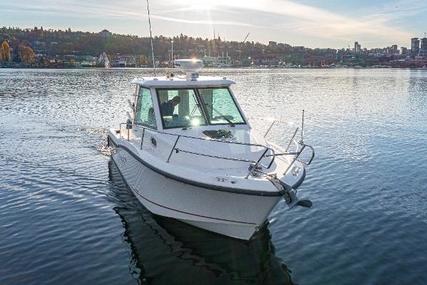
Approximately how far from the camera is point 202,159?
1034 cm

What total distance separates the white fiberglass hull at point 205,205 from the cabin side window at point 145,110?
144 centimetres

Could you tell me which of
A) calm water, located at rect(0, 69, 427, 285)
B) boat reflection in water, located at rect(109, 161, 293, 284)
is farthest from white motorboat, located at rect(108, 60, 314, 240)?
calm water, located at rect(0, 69, 427, 285)

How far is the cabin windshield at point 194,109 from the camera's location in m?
12.1

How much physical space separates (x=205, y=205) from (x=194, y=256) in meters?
1.16

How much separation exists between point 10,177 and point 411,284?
1274 centimetres

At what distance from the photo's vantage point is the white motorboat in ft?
30.5

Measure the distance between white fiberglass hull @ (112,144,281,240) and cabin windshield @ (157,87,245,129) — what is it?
1597 millimetres

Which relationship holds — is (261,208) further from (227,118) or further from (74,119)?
(74,119)

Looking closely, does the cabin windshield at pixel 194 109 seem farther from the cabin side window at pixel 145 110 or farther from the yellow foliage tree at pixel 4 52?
the yellow foliage tree at pixel 4 52

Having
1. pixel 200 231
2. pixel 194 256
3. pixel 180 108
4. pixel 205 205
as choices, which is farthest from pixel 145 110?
pixel 194 256

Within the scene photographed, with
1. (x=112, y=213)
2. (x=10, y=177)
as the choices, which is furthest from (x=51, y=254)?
(x=10, y=177)

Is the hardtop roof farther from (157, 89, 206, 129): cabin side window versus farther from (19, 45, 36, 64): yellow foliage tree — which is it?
(19, 45, 36, 64): yellow foliage tree

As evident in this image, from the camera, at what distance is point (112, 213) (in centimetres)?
1240

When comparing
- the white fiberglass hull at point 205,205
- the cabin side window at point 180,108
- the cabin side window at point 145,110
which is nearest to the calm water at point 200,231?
the white fiberglass hull at point 205,205
